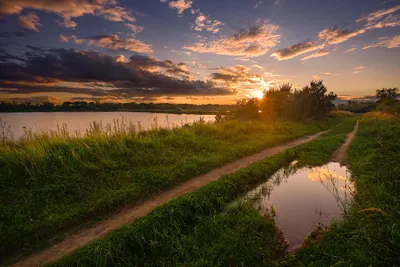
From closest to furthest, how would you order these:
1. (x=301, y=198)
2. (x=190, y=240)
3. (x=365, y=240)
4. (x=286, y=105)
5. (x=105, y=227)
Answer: (x=365, y=240)
(x=190, y=240)
(x=105, y=227)
(x=301, y=198)
(x=286, y=105)

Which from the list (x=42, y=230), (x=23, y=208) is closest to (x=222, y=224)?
(x=42, y=230)

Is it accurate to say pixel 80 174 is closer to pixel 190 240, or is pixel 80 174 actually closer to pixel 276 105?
pixel 190 240

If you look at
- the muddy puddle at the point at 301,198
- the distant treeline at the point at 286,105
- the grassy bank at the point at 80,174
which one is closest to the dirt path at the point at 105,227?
the grassy bank at the point at 80,174

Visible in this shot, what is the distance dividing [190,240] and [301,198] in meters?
4.35

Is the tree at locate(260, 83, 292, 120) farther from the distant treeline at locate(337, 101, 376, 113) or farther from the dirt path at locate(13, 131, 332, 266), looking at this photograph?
the distant treeline at locate(337, 101, 376, 113)

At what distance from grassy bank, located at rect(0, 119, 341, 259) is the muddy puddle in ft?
9.84

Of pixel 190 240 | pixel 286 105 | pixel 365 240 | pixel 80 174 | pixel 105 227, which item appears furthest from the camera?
pixel 286 105

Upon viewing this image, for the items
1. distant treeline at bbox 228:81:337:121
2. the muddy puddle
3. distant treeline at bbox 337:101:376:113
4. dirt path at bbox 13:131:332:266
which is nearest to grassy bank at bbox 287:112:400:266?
the muddy puddle

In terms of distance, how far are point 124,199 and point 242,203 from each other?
147 inches

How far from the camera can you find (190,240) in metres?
4.35

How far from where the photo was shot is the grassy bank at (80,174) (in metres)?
5.17

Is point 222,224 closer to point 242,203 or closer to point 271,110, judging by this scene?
point 242,203

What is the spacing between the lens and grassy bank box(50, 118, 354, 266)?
388cm

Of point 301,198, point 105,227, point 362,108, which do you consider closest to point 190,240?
point 105,227
